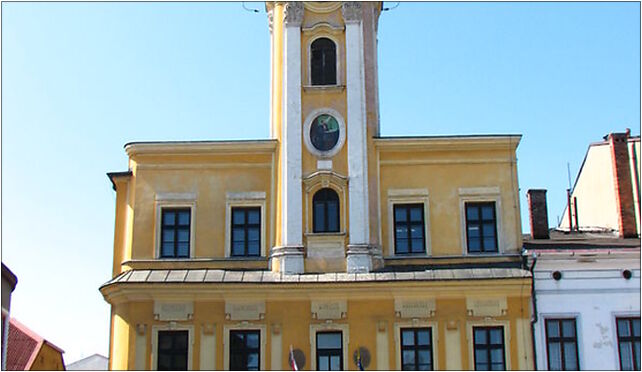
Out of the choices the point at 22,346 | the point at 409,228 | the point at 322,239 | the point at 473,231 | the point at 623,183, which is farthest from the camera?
the point at 22,346

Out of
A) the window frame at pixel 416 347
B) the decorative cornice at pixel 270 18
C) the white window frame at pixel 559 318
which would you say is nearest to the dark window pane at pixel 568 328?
the white window frame at pixel 559 318

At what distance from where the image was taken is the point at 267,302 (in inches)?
1082

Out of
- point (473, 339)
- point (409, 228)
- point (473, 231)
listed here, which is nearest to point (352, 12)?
point (409, 228)

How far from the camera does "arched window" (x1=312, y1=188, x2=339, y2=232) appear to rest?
94.1ft

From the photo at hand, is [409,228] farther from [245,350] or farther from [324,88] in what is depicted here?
[245,350]

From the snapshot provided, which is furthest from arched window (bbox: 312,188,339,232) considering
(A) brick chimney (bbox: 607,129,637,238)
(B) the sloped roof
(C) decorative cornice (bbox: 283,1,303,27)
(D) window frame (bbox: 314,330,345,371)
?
(B) the sloped roof

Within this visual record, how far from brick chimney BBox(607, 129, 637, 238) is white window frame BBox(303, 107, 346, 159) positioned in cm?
946

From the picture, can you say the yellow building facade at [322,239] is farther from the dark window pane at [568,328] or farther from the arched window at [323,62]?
the dark window pane at [568,328]

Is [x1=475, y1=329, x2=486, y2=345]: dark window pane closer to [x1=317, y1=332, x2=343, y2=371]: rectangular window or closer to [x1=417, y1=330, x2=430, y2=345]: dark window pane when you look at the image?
[x1=417, y1=330, x2=430, y2=345]: dark window pane

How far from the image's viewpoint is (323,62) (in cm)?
A: 3009

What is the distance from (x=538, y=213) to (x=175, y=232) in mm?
12427

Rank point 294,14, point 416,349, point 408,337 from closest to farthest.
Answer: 1. point 416,349
2. point 408,337
3. point 294,14

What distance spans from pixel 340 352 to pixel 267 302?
8.44 ft

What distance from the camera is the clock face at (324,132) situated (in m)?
29.3
